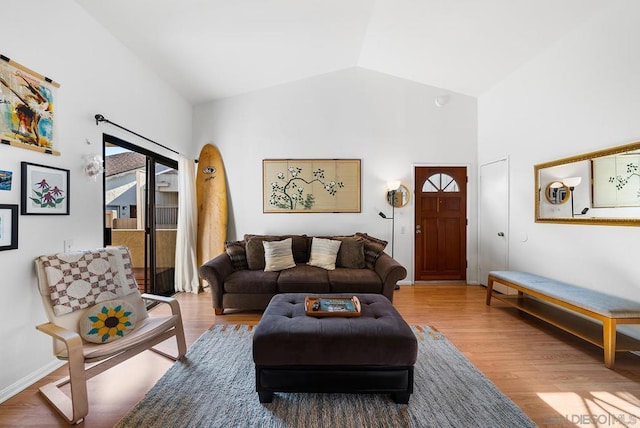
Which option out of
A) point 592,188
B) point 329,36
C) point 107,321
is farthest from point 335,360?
point 329,36

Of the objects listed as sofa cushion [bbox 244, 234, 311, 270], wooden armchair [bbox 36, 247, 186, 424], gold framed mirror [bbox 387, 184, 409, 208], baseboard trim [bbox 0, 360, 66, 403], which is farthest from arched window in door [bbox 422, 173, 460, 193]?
baseboard trim [bbox 0, 360, 66, 403]

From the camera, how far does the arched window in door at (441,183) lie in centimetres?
444

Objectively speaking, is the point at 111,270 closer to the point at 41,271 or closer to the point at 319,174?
the point at 41,271

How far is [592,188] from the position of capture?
8.55 ft

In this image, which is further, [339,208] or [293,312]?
[339,208]

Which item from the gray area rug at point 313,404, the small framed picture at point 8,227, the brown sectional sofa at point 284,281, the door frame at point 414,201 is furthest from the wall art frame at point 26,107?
the door frame at point 414,201

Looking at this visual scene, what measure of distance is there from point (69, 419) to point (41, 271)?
0.97 meters

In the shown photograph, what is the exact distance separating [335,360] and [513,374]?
1451 mm

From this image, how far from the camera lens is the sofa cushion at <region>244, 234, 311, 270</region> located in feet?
11.8

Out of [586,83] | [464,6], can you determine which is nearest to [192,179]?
[464,6]

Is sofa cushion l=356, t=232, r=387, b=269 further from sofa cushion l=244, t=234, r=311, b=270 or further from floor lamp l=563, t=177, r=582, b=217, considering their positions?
floor lamp l=563, t=177, r=582, b=217

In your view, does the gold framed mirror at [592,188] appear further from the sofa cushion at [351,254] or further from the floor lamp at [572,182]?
→ the sofa cushion at [351,254]

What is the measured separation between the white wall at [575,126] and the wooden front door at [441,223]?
0.77 metres

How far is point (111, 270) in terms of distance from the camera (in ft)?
7.18
